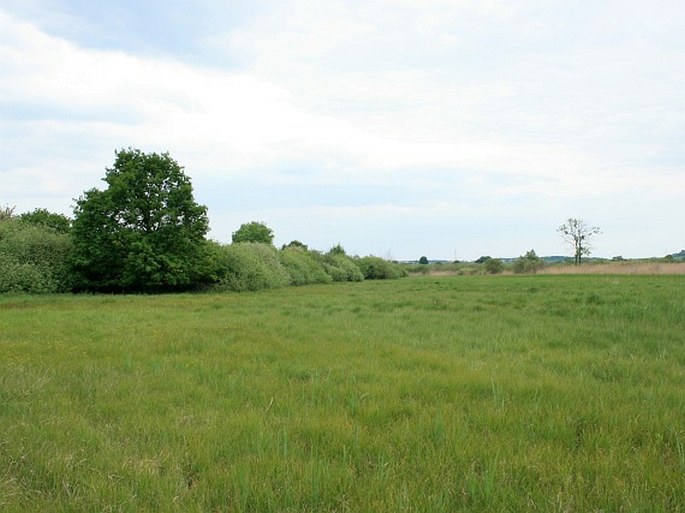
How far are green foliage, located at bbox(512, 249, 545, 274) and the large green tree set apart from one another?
52.1 meters

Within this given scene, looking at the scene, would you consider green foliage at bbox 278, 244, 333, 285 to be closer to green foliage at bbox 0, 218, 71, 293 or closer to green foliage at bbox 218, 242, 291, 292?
green foliage at bbox 218, 242, 291, 292

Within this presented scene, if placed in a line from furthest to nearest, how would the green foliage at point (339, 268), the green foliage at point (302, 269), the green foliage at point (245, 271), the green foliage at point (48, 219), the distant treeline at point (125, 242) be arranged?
the green foliage at point (339, 268) < the green foliage at point (302, 269) < the green foliage at point (48, 219) < the green foliage at point (245, 271) < the distant treeline at point (125, 242)

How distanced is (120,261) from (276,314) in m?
17.1

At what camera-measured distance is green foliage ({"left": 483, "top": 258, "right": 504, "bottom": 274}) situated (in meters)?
73.4

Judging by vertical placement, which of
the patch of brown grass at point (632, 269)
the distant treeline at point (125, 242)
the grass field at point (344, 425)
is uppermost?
the distant treeline at point (125, 242)

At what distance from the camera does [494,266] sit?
73750 millimetres

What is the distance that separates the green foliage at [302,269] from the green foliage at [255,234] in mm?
22408

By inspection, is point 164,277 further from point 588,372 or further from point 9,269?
point 588,372

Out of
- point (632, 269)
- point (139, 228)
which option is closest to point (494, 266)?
point (632, 269)

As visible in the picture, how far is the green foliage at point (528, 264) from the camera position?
66.1 m

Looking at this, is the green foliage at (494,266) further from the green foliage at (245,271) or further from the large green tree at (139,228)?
the large green tree at (139,228)

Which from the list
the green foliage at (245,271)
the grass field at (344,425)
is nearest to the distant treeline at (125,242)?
the green foliage at (245,271)

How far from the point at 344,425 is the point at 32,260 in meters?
28.6

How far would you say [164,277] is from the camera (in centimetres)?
2780
